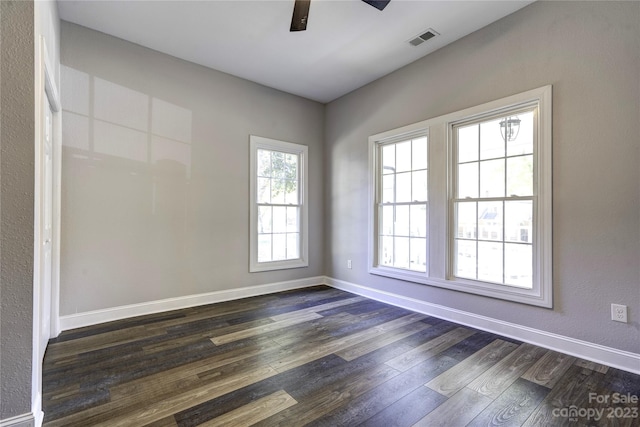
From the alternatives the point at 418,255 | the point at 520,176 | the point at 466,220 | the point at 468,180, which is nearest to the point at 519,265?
the point at 466,220

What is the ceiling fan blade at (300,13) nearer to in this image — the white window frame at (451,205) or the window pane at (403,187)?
the white window frame at (451,205)

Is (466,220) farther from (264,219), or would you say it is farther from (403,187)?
(264,219)

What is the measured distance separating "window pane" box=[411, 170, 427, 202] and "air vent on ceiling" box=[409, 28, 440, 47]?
1.40m

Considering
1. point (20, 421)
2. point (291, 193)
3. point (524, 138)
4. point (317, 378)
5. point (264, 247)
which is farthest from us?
point (291, 193)

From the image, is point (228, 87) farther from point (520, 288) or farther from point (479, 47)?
point (520, 288)

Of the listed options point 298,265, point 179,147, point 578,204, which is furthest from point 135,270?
point 578,204

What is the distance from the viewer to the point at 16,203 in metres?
1.46

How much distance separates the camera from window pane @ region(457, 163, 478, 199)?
308 centimetres

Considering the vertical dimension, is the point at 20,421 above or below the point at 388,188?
below

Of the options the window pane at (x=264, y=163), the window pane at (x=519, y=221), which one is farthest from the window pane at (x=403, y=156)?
the window pane at (x=264, y=163)

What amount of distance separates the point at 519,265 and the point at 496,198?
66 cm

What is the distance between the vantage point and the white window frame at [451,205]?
252 cm

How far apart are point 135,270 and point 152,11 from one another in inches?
103

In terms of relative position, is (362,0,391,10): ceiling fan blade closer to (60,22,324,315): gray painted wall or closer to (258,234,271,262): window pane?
(60,22,324,315): gray painted wall
